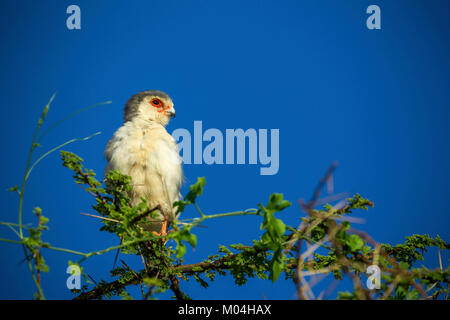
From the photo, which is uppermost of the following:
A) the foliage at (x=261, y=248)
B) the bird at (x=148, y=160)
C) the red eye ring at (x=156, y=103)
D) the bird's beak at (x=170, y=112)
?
the red eye ring at (x=156, y=103)

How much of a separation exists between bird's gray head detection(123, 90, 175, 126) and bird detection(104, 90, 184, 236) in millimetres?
24

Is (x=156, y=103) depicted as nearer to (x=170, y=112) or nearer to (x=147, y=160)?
(x=170, y=112)

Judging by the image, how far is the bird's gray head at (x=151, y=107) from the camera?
12.8ft

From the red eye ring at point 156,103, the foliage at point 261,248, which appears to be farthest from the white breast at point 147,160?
the foliage at point 261,248

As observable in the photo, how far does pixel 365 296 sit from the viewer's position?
0.80 m

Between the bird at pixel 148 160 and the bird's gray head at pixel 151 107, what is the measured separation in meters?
0.02

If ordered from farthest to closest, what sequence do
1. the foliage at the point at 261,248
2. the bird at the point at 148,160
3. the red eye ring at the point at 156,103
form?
the red eye ring at the point at 156,103
the bird at the point at 148,160
the foliage at the point at 261,248

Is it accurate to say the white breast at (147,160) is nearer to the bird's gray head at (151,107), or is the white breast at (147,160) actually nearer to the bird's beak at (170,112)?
the bird's gray head at (151,107)

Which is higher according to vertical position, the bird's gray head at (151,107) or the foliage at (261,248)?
the bird's gray head at (151,107)

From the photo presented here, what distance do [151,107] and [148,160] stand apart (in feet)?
2.88

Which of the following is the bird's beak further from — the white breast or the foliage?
the foliage

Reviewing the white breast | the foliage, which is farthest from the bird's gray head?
the foliage
